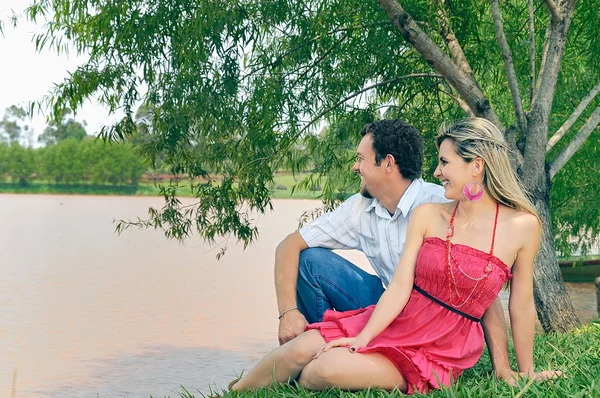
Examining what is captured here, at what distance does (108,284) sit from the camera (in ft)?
56.6

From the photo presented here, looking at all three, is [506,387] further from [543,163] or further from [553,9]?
[553,9]

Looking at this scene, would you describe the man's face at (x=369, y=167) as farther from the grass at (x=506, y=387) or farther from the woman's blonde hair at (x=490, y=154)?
the grass at (x=506, y=387)

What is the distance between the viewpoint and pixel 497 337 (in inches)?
124

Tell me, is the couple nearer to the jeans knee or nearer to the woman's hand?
the woman's hand

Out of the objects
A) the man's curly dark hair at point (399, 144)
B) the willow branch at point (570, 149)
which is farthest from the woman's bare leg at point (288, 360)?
the willow branch at point (570, 149)

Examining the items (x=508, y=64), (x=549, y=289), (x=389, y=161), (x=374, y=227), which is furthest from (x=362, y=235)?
(x=549, y=289)

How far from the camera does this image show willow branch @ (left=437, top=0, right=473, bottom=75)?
5941 millimetres

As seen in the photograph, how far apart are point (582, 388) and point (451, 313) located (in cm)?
51

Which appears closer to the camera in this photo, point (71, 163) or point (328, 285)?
point (328, 285)

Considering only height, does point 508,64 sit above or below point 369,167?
above

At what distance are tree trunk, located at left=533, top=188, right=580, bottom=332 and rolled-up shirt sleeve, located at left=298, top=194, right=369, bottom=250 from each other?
285 centimetres

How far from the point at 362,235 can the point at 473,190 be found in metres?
0.68

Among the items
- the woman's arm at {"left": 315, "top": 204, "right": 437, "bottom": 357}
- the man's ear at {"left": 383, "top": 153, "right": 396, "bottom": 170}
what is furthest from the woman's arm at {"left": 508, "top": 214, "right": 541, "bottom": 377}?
the man's ear at {"left": 383, "top": 153, "right": 396, "bottom": 170}

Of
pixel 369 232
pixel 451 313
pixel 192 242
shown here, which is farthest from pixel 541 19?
pixel 192 242
